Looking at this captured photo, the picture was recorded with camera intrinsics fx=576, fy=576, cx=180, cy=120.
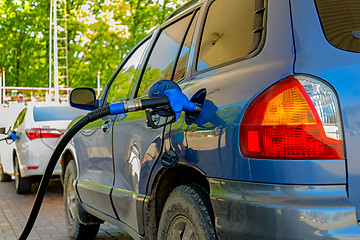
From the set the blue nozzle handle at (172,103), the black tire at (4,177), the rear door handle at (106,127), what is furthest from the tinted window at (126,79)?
the black tire at (4,177)

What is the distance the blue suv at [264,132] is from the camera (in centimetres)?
242

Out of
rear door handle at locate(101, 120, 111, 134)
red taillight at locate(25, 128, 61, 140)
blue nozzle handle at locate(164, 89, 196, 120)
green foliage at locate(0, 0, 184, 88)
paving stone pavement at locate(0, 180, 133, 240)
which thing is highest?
green foliage at locate(0, 0, 184, 88)

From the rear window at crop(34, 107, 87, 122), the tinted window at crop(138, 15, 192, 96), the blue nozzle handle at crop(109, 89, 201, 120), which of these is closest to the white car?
the rear window at crop(34, 107, 87, 122)

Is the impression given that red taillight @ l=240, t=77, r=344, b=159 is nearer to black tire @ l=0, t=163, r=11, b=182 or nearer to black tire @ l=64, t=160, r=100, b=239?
black tire @ l=64, t=160, r=100, b=239

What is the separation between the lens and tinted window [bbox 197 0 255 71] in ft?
9.84

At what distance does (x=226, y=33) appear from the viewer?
10.5 feet

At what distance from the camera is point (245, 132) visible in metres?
2.64

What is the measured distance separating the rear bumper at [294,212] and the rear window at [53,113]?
7.83 m

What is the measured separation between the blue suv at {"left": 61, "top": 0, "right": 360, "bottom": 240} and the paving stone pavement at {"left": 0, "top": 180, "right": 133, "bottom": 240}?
2.92 m

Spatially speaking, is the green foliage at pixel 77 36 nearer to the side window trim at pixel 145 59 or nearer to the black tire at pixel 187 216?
the side window trim at pixel 145 59

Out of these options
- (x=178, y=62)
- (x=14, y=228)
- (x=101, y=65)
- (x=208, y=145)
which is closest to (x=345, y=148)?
(x=208, y=145)

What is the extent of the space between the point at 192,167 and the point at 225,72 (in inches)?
20.9

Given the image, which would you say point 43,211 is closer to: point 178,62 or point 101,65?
point 178,62

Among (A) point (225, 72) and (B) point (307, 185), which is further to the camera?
(A) point (225, 72)
